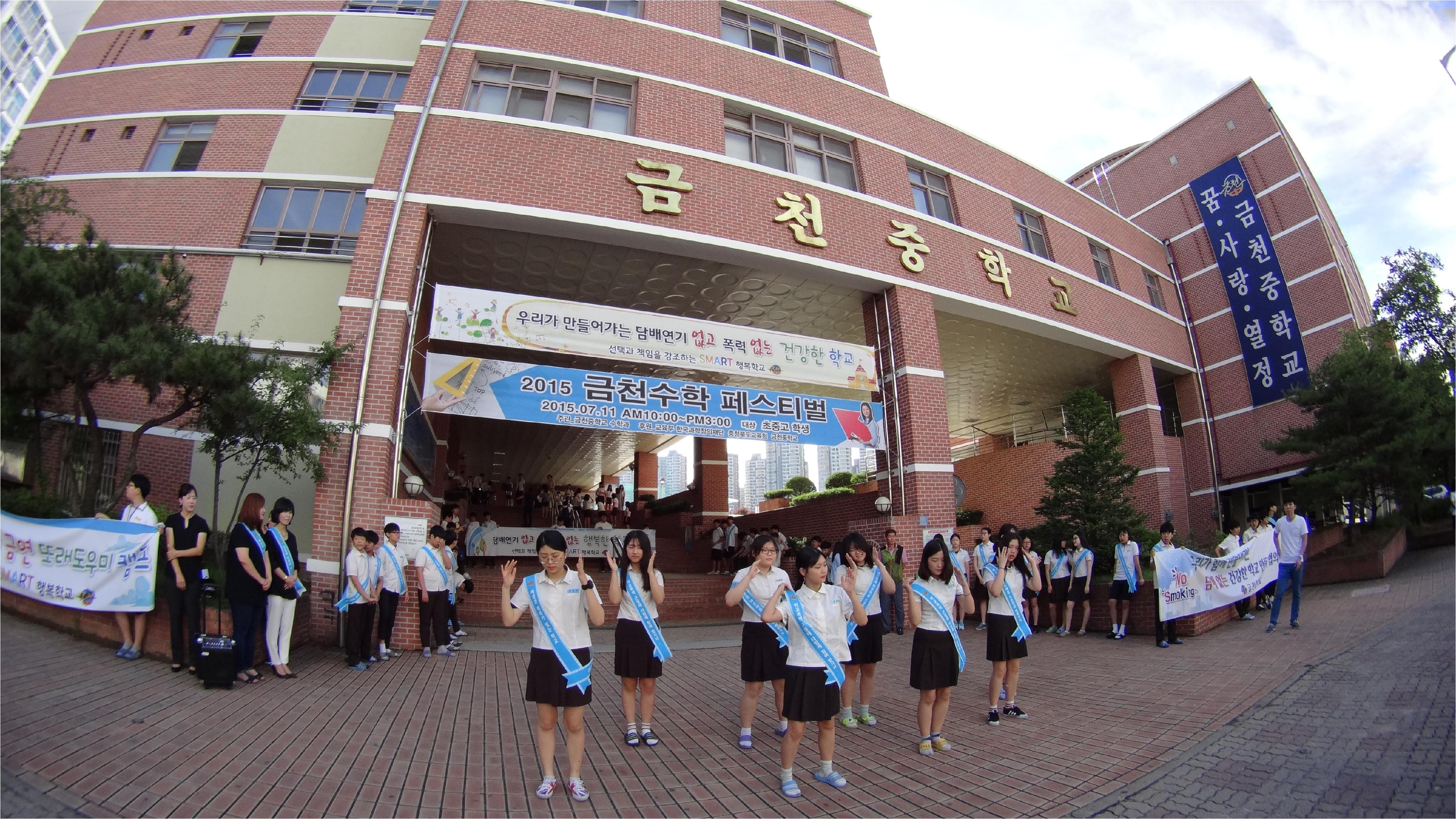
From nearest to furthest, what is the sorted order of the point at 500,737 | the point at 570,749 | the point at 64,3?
1. the point at 570,749
2. the point at 500,737
3. the point at 64,3

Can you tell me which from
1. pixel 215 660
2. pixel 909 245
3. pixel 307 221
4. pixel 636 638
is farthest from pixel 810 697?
pixel 307 221

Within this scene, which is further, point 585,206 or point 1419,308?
point 1419,308

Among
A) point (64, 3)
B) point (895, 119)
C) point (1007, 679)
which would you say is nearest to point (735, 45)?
point (895, 119)

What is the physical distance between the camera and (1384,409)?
1445cm

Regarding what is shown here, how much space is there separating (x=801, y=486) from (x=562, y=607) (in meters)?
31.3

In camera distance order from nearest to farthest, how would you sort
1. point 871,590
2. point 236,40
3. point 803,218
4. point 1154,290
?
point 871,590 → point 803,218 → point 236,40 → point 1154,290

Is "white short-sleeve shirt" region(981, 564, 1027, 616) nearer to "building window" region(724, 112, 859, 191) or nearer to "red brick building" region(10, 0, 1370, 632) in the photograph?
"red brick building" region(10, 0, 1370, 632)

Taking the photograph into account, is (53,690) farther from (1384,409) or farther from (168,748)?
(1384,409)

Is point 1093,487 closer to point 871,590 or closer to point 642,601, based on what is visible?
point 871,590

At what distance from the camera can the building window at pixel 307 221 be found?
1275cm

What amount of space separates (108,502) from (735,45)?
1307cm

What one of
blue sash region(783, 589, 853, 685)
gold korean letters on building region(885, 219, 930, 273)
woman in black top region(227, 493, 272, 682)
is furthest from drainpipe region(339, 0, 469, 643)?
gold korean letters on building region(885, 219, 930, 273)

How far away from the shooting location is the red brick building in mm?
11055

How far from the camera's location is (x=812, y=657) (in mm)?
4383
